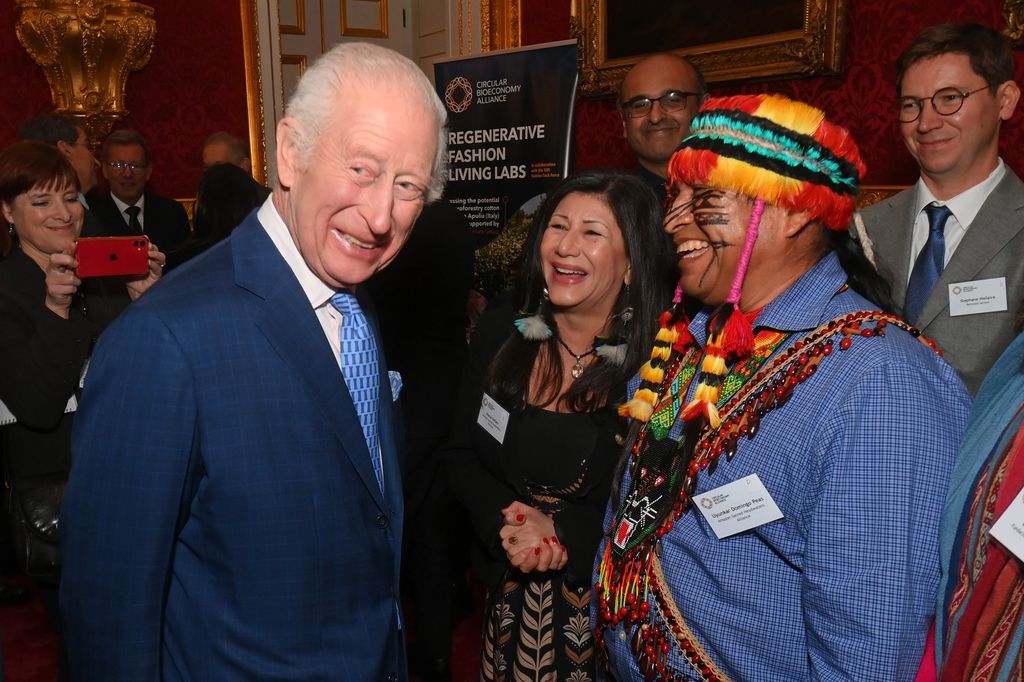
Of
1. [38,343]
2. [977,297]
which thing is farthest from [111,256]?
[977,297]

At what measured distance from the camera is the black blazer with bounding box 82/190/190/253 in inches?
196

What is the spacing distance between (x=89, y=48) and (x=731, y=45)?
4.34 meters

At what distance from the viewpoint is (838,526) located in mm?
1207

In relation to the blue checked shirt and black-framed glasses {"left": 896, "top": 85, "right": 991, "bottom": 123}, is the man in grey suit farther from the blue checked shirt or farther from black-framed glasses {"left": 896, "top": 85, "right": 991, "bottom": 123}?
the blue checked shirt

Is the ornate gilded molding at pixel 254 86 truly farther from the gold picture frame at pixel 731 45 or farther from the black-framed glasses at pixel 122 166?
the gold picture frame at pixel 731 45

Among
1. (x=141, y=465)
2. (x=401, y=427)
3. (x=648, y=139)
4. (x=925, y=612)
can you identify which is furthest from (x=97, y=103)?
(x=925, y=612)

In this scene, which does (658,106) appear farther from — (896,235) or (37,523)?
(37,523)

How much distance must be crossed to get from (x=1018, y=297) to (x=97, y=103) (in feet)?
19.0

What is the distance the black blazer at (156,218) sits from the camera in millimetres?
4980

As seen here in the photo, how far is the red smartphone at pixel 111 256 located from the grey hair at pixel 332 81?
1.58 m

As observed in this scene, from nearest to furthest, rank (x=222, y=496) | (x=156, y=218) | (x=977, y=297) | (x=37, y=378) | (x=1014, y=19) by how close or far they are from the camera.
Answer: (x=222, y=496), (x=977, y=297), (x=37, y=378), (x=1014, y=19), (x=156, y=218)

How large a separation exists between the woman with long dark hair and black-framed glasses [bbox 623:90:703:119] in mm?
1058

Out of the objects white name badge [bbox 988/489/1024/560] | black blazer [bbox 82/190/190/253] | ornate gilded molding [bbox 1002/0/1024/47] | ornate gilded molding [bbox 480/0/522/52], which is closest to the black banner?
ornate gilded molding [bbox 480/0/522/52]

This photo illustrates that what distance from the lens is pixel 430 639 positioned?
3.02 meters
